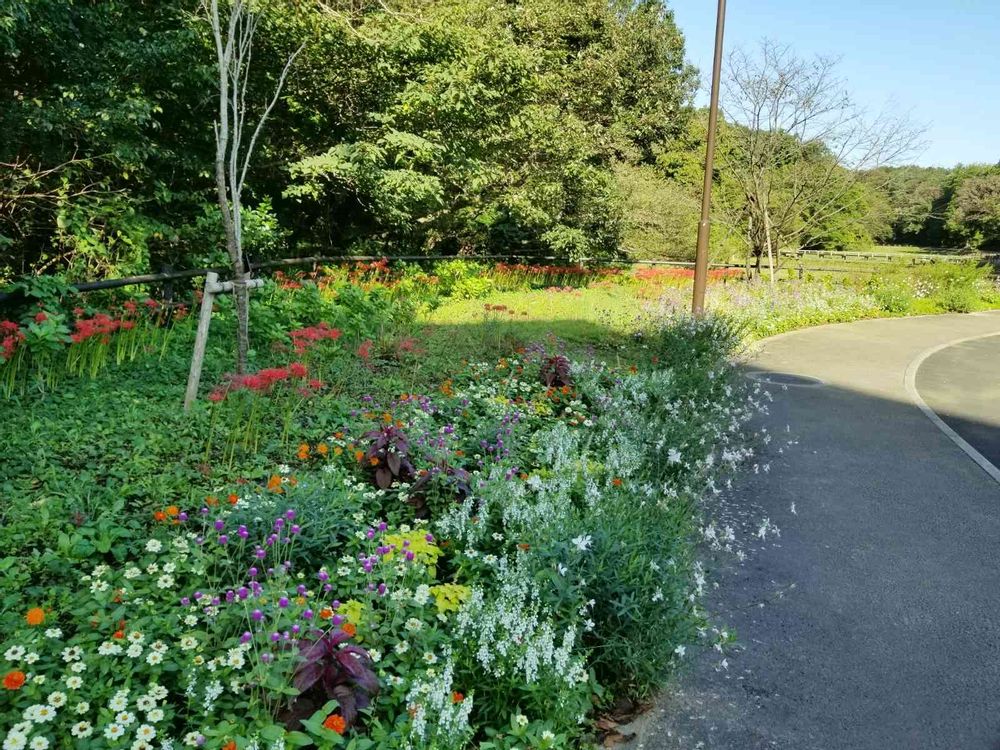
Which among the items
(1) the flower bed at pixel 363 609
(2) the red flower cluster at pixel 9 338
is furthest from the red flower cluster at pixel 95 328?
(1) the flower bed at pixel 363 609

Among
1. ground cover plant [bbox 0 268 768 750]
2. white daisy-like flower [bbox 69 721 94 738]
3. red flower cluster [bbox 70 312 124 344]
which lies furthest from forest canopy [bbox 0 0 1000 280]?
white daisy-like flower [bbox 69 721 94 738]

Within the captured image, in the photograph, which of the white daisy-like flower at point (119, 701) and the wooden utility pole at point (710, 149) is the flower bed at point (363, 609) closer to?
the white daisy-like flower at point (119, 701)

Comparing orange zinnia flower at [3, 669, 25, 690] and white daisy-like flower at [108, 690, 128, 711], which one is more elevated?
orange zinnia flower at [3, 669, 25, 690]

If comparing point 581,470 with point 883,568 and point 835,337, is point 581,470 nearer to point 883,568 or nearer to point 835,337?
point 883,568

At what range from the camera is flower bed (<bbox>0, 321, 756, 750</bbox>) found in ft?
7.18

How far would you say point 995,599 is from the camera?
12.9 ft

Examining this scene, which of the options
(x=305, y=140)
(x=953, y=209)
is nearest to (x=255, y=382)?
(x=305, y=140)

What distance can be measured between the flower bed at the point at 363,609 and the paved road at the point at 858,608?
40 centimetres

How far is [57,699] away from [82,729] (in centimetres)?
14

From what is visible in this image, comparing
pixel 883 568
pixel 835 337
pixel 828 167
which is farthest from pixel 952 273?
pixel 883 568

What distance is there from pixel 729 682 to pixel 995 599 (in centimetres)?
203

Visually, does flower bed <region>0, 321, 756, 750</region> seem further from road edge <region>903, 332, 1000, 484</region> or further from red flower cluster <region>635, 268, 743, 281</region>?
red flower cluster <region>635, 268, 743, 281</region>

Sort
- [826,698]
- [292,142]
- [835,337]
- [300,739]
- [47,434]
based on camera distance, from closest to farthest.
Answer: [300,739] → [826,698] → [47,434] → [292,142] → [835,337]

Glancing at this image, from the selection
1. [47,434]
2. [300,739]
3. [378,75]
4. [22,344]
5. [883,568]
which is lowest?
[883,568]
